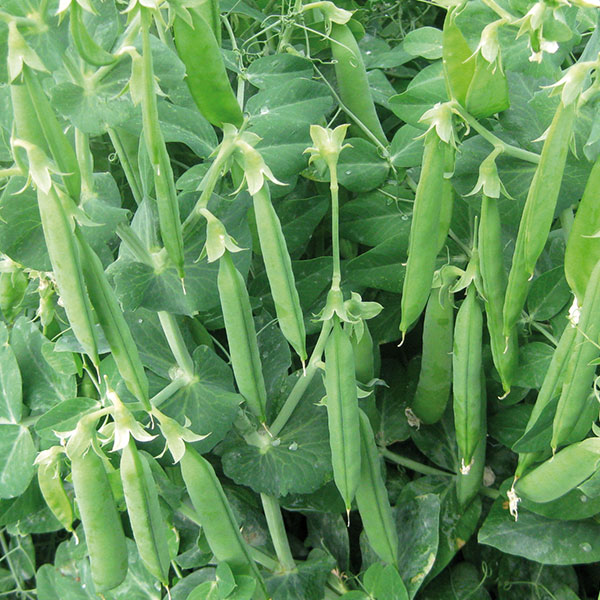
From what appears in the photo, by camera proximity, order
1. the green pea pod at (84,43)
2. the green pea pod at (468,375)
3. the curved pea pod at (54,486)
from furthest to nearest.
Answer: the green pea pod at (468,375) < the curved pea pod at (54,486) < the green pea pod at (84,43)

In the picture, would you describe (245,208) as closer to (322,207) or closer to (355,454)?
(322,207)

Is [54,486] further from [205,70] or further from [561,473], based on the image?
[561,473]

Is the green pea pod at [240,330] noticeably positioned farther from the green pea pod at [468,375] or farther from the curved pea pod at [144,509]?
the green pea pod at [468,375]

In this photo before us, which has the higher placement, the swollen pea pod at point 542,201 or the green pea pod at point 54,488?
the swollen pea pod at point 542,201

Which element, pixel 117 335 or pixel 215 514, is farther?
pixel 215 514

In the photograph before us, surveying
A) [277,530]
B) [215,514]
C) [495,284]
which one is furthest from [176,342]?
[495,284]

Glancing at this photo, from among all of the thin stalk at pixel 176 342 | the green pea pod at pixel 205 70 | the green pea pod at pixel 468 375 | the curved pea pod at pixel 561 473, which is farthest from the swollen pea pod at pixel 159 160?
the curved pea pod at pixel 561 473

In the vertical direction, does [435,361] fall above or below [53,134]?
below

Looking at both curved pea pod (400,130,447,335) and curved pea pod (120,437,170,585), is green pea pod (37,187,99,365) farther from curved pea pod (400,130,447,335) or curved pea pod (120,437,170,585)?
curved pea pod (400,130,447,335)

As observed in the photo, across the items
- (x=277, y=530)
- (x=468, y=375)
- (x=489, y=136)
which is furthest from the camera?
(x=277, y=530)
